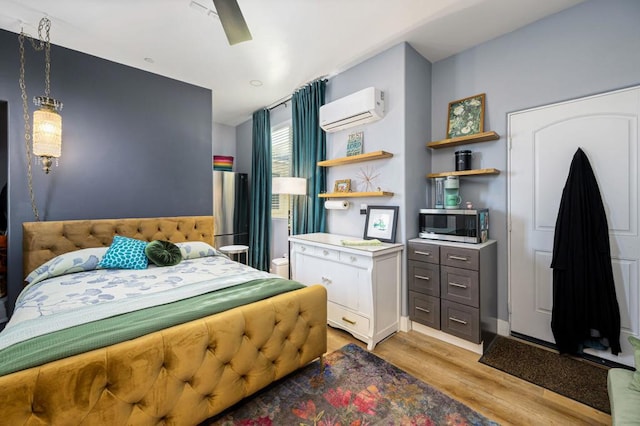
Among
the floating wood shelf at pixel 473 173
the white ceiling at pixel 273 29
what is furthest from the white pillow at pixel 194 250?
the floating wood shelf at pixel 473 173

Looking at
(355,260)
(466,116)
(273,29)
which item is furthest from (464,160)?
(273,29)

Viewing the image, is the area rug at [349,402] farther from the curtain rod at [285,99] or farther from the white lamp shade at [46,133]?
the curtain rod at [285,99]

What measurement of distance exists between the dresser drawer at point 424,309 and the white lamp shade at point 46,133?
3457 millimetres

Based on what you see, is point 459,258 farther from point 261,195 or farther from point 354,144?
point 261,195

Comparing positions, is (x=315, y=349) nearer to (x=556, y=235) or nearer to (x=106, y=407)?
(x=106, y=407)

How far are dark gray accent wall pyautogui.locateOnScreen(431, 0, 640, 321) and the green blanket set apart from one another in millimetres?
2118

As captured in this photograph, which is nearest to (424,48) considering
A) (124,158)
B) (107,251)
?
(124,158)

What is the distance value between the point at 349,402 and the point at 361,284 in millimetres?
943

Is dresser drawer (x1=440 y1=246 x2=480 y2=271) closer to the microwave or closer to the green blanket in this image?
the microwave

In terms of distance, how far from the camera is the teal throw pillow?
8.14 ft

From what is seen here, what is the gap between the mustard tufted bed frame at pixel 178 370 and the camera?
993 millimetres

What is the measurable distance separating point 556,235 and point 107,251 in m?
3.86

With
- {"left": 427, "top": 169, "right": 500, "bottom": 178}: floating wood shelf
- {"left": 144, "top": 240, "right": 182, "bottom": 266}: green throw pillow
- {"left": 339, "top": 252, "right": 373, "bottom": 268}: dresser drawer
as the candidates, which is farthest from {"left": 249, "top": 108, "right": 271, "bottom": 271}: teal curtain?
{"left": 427, "top": 169, "right": 500, "bottom": 178}: floating wood shelf

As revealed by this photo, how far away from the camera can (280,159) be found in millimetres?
4590
